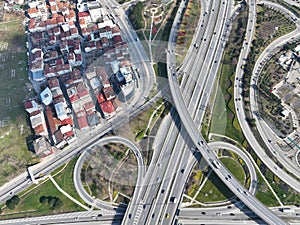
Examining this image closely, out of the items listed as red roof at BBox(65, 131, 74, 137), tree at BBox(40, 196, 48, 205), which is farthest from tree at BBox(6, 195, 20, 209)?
red roof at BBox(65, 131, 74, 137)

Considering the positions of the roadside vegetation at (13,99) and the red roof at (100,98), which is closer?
the roadside vegetation at (13,99)

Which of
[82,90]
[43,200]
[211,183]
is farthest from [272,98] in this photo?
[43,200]

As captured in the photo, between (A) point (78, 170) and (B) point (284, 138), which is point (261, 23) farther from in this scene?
(A) point (78, 170)

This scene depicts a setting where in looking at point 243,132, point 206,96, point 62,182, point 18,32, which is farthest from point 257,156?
point 18,32

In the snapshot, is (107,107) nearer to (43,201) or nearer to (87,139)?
(87,139)

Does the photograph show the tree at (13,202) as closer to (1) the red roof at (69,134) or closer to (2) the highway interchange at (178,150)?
(2) the highway interchange at (178,150)

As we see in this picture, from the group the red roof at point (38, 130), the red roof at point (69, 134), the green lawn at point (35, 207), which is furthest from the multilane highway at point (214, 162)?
the red roof at point (38, 130)

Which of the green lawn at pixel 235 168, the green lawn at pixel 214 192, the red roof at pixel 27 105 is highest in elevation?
the red roof at pixel 27 105

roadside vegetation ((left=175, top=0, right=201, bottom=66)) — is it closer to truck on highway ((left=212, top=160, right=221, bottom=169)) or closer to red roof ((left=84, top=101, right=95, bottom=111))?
red roof ((left=84, top=101, right=95, bottom=111))
